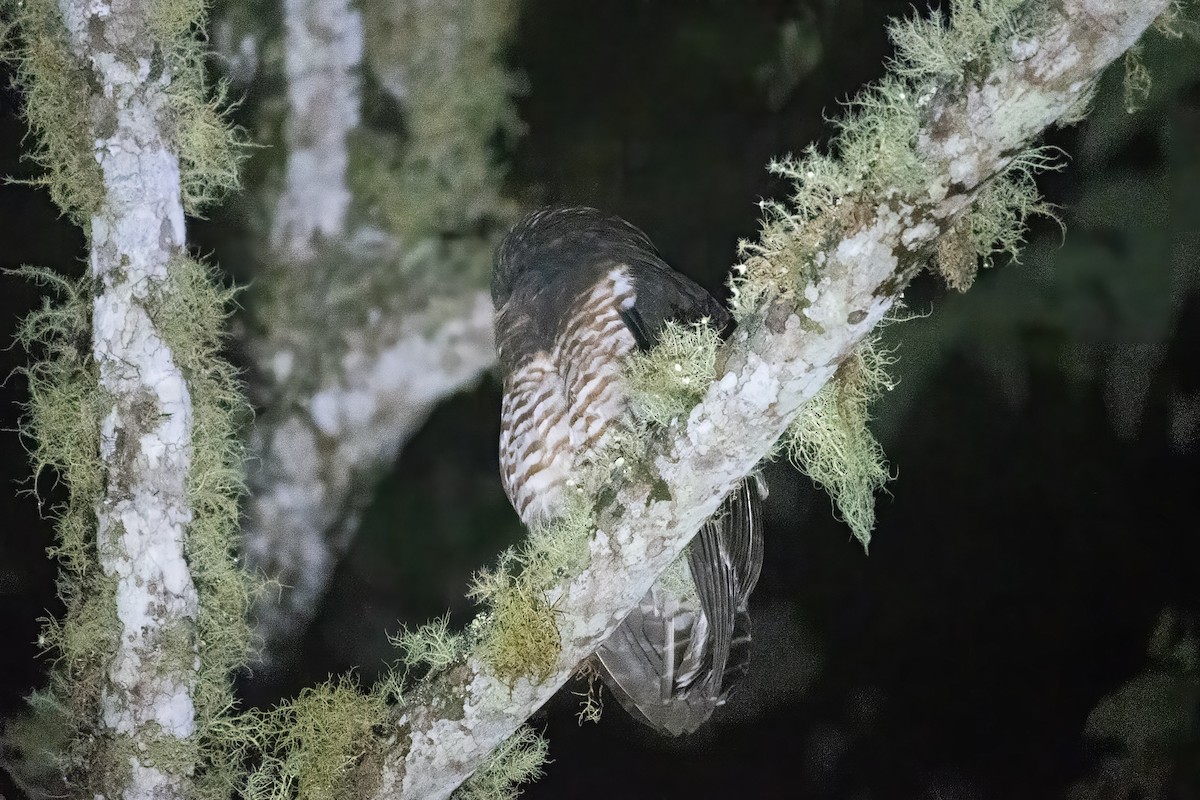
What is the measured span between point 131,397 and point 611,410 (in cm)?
80

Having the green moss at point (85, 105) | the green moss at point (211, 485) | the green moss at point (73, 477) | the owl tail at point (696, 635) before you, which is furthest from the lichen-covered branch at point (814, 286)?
the green moss at point (85, 105)

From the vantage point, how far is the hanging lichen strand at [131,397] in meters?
1.50

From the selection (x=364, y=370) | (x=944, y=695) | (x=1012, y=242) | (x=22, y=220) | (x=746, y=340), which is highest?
(x=22, y=220)

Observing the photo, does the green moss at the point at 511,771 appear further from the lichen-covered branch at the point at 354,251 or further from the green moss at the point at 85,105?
the green moss at the point at 85,105

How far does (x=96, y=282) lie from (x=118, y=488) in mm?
354

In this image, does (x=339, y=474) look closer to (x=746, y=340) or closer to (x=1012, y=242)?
(x=746, y=340)

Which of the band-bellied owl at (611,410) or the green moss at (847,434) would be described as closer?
the green moss at (847,434)

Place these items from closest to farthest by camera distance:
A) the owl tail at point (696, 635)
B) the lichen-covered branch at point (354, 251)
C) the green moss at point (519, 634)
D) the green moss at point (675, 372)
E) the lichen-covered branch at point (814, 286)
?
1. the lichen-covered branch at point (814, 286)
2. the green moss at point (675, 372)
3. the green moss at point (519, 634)
4. the owl tail at point (696, 635)
5. the lichen-covered branch at point (354, 251)

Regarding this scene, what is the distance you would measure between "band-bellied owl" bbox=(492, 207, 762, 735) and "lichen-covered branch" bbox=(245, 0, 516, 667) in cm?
14

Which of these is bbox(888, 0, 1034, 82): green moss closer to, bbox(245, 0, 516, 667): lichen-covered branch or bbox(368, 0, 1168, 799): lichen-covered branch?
bbox(368, 0, 1168, 799): lichen-covered branch

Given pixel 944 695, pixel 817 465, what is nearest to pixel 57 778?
pixel 817 465

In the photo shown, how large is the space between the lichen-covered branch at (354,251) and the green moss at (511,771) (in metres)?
0.43

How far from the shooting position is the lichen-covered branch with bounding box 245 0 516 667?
5.32 feet

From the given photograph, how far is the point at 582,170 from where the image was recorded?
1646 millimetres
